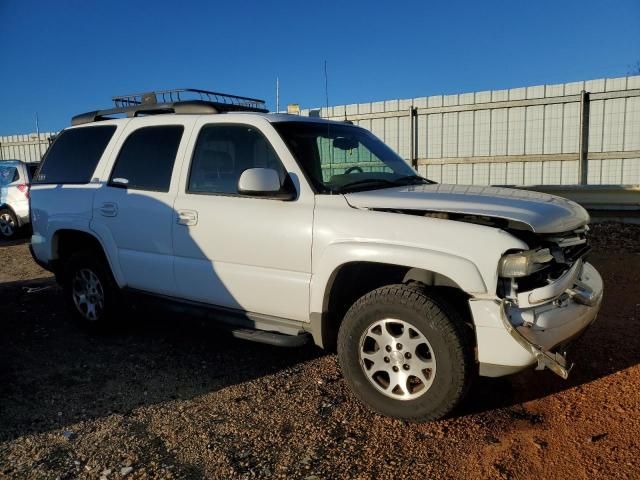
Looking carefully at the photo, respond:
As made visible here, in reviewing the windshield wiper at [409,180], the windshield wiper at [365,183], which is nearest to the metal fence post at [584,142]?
the windshield wiper at [409,180]

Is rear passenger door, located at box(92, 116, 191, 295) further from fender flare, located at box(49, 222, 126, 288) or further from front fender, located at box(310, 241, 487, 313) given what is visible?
front fender, located at box(310, 241, 487, 313)

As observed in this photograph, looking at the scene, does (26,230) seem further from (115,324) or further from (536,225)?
(536,225)

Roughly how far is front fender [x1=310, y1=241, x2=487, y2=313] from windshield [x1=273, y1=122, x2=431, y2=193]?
0.51 meters

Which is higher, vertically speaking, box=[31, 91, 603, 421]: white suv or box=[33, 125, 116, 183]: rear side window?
box=[33, 125, 116, 183]: rear side window

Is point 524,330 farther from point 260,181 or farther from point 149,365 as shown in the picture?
point 149,365

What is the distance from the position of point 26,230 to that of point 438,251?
11168 mm

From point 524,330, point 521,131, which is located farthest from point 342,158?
point 521,131

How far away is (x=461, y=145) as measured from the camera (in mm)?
11789

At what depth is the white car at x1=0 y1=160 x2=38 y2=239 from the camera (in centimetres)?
1147

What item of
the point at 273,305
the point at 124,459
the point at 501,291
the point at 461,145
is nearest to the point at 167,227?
the point at 273,305

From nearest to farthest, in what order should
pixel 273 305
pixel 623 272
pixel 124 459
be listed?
pixel 124 459 < pixel 273 305 < pixel 623 272

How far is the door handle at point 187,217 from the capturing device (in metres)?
4.09

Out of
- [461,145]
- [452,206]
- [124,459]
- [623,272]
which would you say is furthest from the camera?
[461,145]

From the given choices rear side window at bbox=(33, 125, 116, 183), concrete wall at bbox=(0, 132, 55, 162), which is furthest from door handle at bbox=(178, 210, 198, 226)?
concrete wall at bbox=(0, 132, 55, 162)
